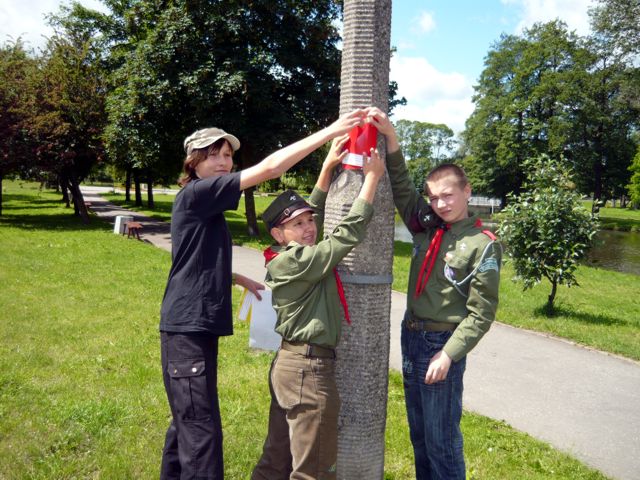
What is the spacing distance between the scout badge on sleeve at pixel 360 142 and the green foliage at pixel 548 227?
Answer: 7001 millimetres

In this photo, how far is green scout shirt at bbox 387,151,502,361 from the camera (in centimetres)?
270

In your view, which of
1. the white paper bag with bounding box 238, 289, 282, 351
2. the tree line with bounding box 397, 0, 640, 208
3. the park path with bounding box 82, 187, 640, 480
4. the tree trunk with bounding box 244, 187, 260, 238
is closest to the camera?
the white paper bag with bounding box 238, 289, 282, 351

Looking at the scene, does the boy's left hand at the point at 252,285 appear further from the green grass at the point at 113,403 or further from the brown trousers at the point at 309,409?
the green grass at the point at 113,403

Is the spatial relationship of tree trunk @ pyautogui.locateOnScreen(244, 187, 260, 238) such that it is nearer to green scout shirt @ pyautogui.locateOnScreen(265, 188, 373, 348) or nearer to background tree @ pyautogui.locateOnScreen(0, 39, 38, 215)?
background tree @ pyautogui.locateOnScreen(0, 39, 38, 215)

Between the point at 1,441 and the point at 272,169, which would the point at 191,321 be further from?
the point at 1,441

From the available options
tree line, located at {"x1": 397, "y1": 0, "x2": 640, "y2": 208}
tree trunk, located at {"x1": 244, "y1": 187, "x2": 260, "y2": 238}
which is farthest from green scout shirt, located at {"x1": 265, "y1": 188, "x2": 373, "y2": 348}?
tree line, located at {"x1": 397, "y1": 0, "x2": 640, "y2": 208}

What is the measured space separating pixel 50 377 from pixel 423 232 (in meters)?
4.68

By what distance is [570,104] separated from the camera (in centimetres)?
4144

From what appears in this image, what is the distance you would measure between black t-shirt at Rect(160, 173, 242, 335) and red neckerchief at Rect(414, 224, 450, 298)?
42.9 inches

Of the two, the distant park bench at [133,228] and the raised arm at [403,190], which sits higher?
the raised arm at [403,190]

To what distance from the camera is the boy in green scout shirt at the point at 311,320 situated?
2.61 metres

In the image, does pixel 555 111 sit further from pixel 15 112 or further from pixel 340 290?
pixel 340 290

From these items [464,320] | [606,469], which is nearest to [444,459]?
[464,320]

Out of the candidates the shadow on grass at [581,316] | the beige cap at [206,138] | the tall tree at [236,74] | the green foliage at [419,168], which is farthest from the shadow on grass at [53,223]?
the green foliage at [419,168]
